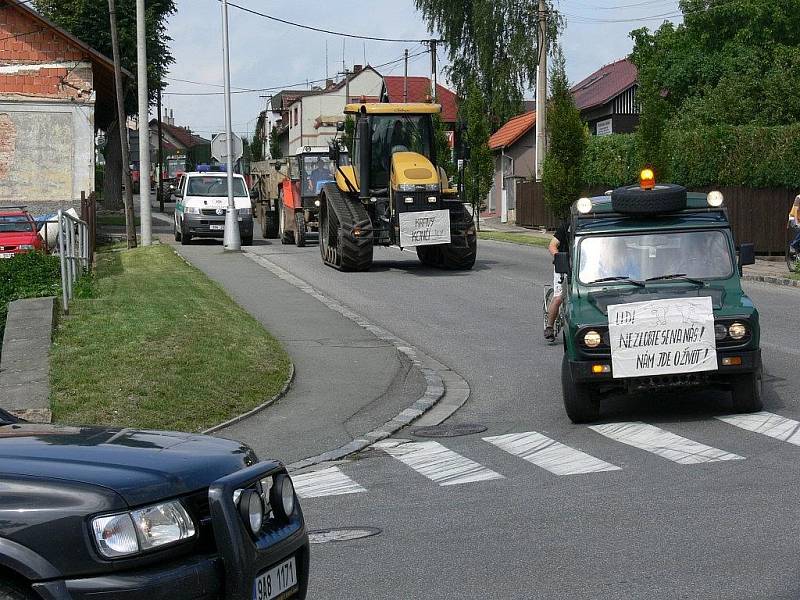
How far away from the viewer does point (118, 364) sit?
12.9 metres

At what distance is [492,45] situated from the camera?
62250 millimetres

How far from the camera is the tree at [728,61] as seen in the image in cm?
4659

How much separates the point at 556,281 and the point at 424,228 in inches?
410

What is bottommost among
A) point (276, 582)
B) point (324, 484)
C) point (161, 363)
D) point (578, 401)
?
point (324, 484)

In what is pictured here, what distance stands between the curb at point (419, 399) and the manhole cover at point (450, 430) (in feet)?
0.72

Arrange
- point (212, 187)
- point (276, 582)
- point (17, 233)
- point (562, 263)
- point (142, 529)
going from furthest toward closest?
point (212, 187), point (17, 233), point (562, 263), point (276, 582), point (142, 529)

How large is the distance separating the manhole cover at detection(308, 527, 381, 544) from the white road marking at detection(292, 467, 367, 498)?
1.14m

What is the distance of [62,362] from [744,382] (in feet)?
22.2

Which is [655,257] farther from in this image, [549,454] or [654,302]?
[549,454]

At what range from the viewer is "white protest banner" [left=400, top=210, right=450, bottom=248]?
25422 millimetres

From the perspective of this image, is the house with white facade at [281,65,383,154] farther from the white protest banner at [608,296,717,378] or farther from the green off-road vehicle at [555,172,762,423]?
the white protest banner at [608,296,717,378]

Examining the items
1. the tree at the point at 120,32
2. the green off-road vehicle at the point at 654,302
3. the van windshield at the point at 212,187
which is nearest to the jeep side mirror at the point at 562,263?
the green off-road vehicle at the point at 654,302

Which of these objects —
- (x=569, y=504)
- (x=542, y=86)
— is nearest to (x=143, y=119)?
(x=542, y=86)

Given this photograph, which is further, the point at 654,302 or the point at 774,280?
the point at 774,280
